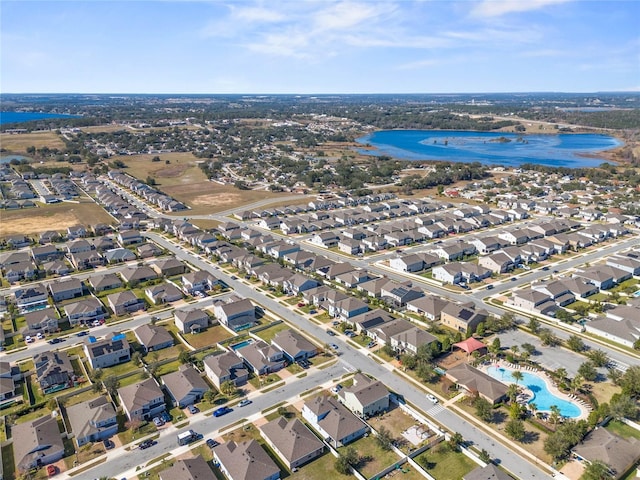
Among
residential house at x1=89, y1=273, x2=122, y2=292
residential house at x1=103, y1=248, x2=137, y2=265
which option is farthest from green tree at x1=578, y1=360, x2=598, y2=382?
residential house at x1=103, y1=248, x2=137, y2=265

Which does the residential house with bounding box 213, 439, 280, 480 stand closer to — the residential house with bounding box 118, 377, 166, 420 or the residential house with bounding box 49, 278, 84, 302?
the residential house with bounding box 118, 377, 166, 420

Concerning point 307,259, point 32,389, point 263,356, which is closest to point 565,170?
point 307,259

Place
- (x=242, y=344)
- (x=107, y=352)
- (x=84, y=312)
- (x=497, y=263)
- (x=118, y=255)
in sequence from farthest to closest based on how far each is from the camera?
(x=118, y=255), (x=497, y=263), (x=84, y=312), (x=242, y=344), (x=107, y=352)

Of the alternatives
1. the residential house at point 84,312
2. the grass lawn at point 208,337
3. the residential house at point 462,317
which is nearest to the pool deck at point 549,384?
the residential house at point 462,317

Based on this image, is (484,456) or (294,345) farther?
(294,345)

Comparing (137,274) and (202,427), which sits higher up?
(137,274)

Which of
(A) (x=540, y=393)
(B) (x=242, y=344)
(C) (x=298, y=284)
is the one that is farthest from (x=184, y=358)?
(A) (x=540, y=393)

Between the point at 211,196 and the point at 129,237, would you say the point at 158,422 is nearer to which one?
the point at 129,237
